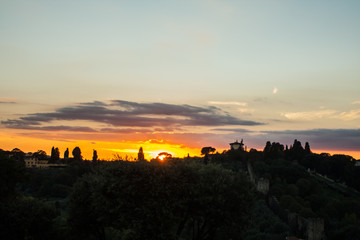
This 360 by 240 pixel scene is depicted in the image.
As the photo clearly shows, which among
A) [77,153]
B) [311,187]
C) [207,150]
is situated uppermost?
[207,150]

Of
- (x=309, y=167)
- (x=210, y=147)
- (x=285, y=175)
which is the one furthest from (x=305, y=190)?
(x=210, y=147)

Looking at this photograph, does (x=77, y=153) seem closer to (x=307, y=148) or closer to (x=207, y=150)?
(x=207, y=150)

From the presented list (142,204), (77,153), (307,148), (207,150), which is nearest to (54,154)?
(77,153)

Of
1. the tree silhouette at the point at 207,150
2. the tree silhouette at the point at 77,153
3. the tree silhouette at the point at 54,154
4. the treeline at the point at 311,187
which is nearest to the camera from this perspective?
the treeline at the point at 311,187

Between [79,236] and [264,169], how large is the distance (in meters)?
81.8

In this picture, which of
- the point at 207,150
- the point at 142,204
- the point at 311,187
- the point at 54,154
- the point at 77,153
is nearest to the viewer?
the point at 142,204

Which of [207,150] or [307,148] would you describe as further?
[207,150]

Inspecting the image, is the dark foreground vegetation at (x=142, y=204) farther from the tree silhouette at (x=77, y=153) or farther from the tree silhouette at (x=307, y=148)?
the tree silhouette at (x=77, y=153)

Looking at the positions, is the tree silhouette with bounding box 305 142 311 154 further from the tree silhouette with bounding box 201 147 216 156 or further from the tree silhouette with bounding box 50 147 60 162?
the tree silhouette with bounding box 50 147 60 162

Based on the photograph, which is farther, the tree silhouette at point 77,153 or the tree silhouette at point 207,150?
the tree silhouette at point 207,150

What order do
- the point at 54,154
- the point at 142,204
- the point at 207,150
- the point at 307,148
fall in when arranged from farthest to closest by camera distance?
the point at 207,150 < the point at 54,154 < the point at 307,148 < the point at 142,204

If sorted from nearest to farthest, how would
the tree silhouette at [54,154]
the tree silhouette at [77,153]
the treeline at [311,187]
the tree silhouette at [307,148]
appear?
the treeline at [311,187]
the tree silhouette at [307,148]
the tree silhouette at [77,153]
the tree silhouette at [54,154]

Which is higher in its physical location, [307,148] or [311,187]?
[307,148]

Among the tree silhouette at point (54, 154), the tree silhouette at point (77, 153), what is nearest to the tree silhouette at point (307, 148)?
the tree silhouette at point (77, 153)
